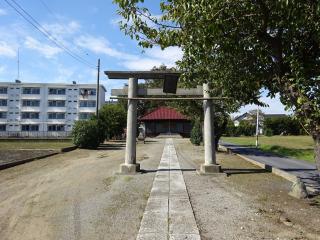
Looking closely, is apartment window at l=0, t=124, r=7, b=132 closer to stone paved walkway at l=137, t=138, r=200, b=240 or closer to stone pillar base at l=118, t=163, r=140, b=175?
stone pillar base at l=118, t=163, r=140, b=175

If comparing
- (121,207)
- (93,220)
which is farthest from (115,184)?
(93,220)

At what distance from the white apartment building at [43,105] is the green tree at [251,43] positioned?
73.8 m

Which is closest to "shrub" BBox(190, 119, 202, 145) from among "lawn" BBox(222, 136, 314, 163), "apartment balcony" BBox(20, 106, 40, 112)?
"lawn" BBox(222, 136, 314, 163)

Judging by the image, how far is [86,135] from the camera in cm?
3356

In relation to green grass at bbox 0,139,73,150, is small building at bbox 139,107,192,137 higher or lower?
higher

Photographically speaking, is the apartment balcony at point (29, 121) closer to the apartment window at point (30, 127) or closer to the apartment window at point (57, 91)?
the apartment window at point (30, 127)

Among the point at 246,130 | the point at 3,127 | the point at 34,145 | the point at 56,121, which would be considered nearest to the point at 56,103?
the point at 56,121

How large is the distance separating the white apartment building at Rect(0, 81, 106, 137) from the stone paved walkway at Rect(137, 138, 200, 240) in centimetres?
7313

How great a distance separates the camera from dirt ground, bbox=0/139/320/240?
7.73 m

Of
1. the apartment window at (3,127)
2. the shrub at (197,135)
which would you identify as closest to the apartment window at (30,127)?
the apartment window at (3,127)

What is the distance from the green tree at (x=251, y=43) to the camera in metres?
8.21

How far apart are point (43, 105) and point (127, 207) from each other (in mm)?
78957

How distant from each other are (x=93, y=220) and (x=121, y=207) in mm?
1355

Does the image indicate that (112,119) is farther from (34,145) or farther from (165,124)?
(165,124)
